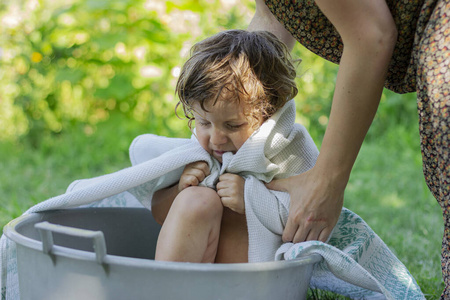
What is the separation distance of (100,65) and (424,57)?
2.48 m

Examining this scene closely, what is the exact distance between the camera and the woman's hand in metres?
1.10

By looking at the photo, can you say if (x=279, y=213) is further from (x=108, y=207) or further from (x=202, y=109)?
(x=108, y=207)

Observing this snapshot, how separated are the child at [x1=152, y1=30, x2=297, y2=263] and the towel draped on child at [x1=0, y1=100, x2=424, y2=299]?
0.10 feet

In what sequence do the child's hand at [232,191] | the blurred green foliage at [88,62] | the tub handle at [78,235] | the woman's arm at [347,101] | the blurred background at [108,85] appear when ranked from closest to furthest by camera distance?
the tub handle at [78,235]
the woman's arm at [347,101]
the child's hand at [232,191]
the blurred background at [108,85]
the blurred green foliage at [88,62]

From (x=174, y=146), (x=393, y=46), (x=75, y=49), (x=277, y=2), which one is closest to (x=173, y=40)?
(x=75, y=49)

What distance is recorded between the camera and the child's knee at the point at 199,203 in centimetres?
116

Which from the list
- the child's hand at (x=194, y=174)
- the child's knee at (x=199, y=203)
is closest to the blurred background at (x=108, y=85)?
the child's hand at (x=194, y=174)

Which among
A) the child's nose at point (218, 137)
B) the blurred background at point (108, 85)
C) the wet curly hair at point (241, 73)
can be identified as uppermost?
the wet curly hair at point (241, 73)

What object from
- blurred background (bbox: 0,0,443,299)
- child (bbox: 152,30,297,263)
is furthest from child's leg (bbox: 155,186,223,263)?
blurred background (bbox: 0,0,443,299)

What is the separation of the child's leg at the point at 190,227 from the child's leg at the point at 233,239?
0.07 meters

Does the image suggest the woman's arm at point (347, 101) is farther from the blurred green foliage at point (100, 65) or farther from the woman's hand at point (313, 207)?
the blurred green foliage at point (100, 65)

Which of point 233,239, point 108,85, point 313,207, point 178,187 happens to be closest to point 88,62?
point 108,85

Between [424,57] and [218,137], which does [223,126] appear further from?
[424,57]

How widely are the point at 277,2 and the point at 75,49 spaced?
2.31 m
